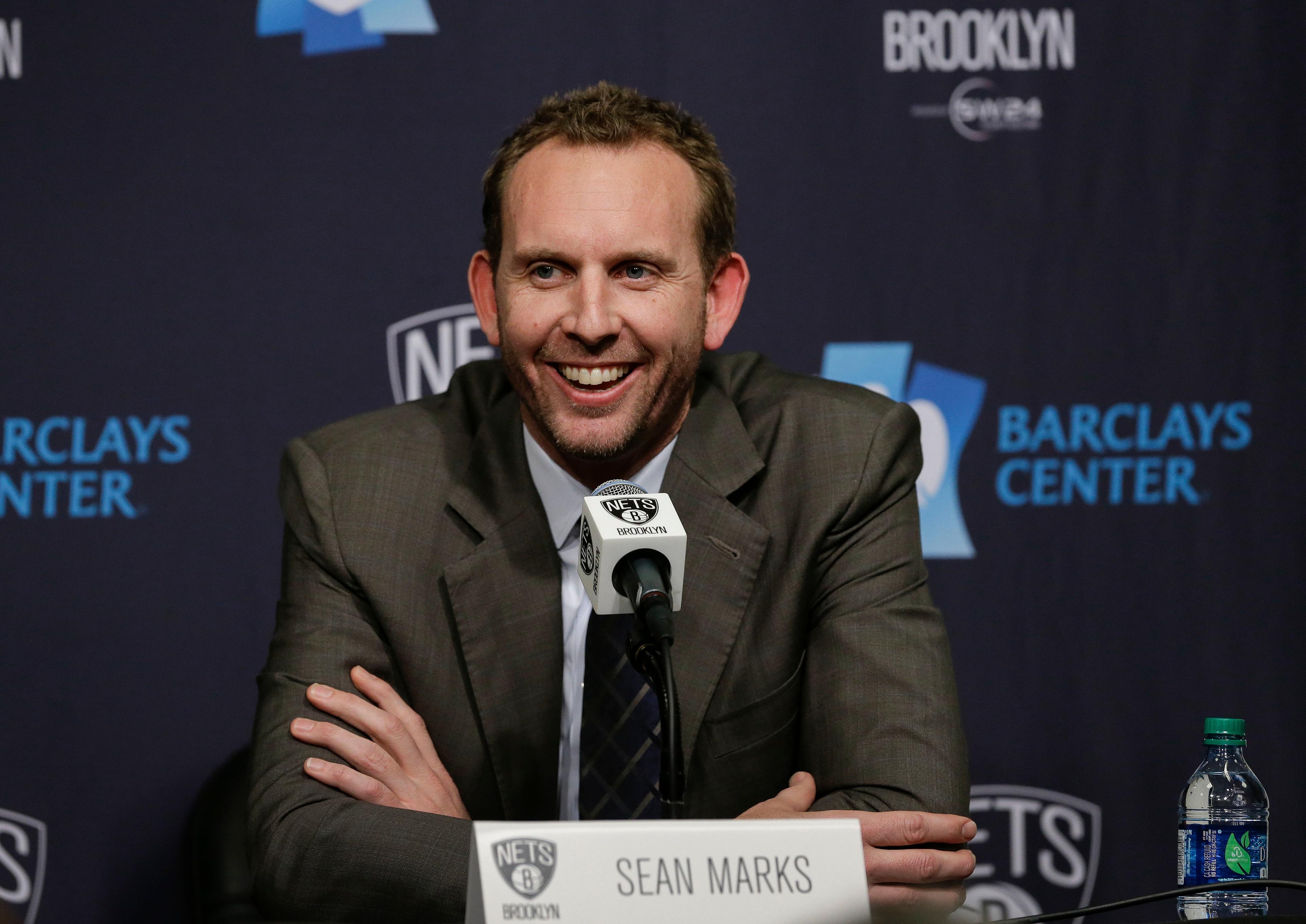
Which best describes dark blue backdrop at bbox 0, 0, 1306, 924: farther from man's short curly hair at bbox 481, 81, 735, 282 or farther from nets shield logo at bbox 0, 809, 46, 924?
man's short curly hair at bbox 481, 81, 735, 282

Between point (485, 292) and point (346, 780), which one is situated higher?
point (485, 292)

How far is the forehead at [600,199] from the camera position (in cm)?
224

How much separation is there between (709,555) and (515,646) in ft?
1.24

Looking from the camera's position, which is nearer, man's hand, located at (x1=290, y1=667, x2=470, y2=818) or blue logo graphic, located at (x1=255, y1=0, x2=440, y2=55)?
man's hand, located at (x1=290, y1=667, x2=470, y2=818)

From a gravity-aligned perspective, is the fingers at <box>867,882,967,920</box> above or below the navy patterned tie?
below

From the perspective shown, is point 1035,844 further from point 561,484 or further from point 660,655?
point 660,655

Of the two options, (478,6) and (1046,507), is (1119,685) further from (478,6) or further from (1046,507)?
(478,6)

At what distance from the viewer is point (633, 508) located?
1598mm

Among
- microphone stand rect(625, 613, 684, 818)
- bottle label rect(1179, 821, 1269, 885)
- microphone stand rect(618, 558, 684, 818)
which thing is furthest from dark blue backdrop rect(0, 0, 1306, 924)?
microphone stand rect(625, 613, 684, 818)

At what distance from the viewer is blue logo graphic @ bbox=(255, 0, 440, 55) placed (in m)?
3.30

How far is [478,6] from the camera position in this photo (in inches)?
131

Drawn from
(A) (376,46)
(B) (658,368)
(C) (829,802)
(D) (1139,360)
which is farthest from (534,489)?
(D) (1139,360)

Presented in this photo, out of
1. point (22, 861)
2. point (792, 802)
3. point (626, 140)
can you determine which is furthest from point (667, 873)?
point (22, 861)

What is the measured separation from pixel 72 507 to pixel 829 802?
2201 millimetres
